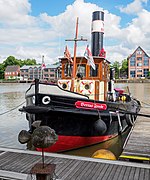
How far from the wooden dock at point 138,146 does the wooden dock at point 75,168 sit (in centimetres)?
76

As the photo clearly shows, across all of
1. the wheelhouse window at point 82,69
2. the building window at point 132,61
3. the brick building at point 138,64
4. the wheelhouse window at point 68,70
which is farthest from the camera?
the building window at point 132,61

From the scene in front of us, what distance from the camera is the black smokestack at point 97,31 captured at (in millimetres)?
11062

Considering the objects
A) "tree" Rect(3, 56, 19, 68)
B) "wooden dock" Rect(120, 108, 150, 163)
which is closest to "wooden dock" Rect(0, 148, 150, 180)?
"wooden dock" Rect(120, 108, 150, 163)

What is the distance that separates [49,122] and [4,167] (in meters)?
2.57

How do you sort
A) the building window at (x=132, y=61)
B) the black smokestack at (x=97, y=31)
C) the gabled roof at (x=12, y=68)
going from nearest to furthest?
the black smokestack at (x=97, y=31) → the building window at (x=132, y=61) → the gabled roof at (x=12, y=68)

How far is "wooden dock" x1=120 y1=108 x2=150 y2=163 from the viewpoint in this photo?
230 inches

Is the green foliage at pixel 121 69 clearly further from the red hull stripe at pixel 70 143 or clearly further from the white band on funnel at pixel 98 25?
the red hull stripe at pixel 70 143

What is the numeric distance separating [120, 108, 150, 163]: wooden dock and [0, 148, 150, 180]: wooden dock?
763 mm

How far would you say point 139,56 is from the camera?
9294cm

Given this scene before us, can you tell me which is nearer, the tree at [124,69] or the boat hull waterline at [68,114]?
the boat hull waterline at [68,114]

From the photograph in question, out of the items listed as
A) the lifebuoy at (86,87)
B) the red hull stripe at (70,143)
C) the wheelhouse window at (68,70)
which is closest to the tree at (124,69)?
the wheelhouse window at (68,70)

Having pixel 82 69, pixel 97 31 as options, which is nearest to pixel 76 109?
pixel 82 69

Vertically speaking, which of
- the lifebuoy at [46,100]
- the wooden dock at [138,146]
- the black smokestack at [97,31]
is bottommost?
the wooden dock at [138,146]

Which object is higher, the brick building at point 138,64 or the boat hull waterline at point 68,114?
the brick building at point 138,64
